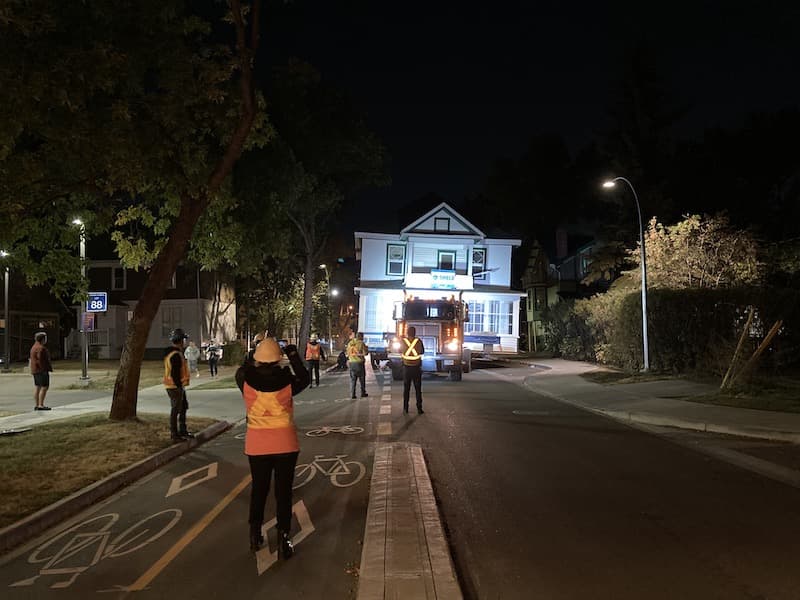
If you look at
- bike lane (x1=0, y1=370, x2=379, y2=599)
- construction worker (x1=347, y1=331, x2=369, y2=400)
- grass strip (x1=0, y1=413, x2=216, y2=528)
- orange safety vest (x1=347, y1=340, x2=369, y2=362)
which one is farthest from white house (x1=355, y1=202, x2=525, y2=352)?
bike lane (x1=0, y1=370, x2=379, y2=599)

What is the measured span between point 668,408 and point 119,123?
12440 millimetres

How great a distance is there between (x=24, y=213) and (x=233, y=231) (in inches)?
182

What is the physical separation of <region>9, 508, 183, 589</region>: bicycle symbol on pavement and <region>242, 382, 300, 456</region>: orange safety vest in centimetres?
169

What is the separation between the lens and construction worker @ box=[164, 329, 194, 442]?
37.0ft

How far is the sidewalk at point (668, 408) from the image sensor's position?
1224 cm

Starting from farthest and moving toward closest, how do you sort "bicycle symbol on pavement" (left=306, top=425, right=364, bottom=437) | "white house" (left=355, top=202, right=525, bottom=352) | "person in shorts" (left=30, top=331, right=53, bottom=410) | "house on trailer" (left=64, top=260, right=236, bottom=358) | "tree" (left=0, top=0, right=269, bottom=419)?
1. "house on trailer" (left=64, top=260, right=236, bottom=358)
2. "white house" (left=355, top=202, right=525, bottom=352)
3. "person in shorts" (left=30, top=331, right=53, bottom=410)
4. "bicycle symbol on pavement" (left=306, top=425, right=364, bottom=437)
5. "tree" (left=0, top=0, right=269, bottom=419)

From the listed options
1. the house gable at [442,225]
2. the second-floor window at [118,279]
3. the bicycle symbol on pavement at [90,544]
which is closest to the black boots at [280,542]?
the bicycle symbol on pavement at [90,544]

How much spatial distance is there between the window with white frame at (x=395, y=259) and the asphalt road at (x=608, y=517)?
29499mm

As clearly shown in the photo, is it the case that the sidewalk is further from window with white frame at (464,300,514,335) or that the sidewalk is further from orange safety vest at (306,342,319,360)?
window with white frame at (464,300,514,335)

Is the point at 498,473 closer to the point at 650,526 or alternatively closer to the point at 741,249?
the point at 650,526

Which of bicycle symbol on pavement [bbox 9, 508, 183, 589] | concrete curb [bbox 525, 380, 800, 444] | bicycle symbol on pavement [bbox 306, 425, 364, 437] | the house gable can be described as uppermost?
the house gable

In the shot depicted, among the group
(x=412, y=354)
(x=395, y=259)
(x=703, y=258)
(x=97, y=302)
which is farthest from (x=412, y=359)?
(x=395, y=259)

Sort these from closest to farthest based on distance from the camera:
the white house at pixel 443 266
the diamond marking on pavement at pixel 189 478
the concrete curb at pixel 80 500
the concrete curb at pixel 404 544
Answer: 1. the concrete curb at pixel 404 544
2. the concrete curb at pixel 80 500
3. the diamond marking on pavement at pixel 189 478
4. the white house at pixel 443 266

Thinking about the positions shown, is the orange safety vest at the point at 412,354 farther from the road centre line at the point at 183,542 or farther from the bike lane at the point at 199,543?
the road centre line at the point at 183,542
